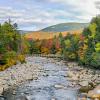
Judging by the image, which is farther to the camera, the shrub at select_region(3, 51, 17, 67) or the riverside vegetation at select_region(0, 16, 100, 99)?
the riverside vegetation at select_region(0, 16, 100, 99)

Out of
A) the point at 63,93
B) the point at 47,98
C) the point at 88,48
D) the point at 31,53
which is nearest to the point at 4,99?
the point at 47,98

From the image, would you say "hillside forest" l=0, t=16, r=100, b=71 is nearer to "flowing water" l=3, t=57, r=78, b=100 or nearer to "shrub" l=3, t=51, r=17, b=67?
"shrub" l=3, t=51, r=17, b=67

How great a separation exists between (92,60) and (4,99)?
4790 cm

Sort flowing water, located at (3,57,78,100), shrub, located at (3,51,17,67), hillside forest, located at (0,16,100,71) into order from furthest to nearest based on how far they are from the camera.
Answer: hillside forest, located at (0,16,100,71), shrub, located at (3,51,17,67), flowing water, located at (3,57,78,100)

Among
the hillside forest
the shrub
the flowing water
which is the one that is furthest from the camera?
the hillside forest

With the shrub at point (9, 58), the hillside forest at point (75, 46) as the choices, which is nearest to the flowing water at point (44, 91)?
the hillside forest at point (75, 46)

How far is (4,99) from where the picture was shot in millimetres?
41844

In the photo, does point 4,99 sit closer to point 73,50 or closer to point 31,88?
point 31,88

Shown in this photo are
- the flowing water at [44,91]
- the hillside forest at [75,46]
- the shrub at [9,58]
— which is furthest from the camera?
the hillside forest at [75,46]

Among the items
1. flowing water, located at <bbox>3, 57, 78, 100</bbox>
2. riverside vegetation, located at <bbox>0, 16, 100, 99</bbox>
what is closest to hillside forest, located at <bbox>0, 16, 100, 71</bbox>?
riverside vegetation, located at <bbox>0, 16, 100, 99</bbox>

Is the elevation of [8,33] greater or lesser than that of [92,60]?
greater

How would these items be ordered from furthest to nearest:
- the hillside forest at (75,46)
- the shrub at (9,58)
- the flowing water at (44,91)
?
1. the hillside forest at (75,46)
2. the shrub at (9,58)
3. the flowing water at (44,91)

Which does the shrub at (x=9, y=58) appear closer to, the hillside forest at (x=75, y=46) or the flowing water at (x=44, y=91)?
the hillside forest at (x=75, y=46)

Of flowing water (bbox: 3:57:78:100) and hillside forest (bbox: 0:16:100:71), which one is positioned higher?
hillside forest (bbox: 0:16:100:71)
